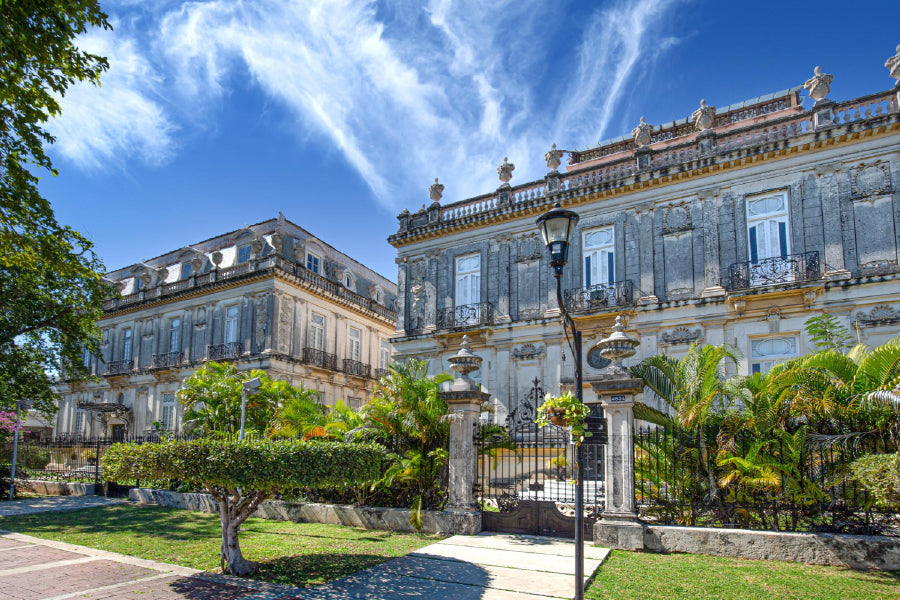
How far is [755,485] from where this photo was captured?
346 inches

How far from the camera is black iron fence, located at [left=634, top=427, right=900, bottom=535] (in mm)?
8289

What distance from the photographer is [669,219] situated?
18.4 meters

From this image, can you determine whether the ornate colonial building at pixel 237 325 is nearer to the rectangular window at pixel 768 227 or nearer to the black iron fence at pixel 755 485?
the rectangular window at pixel 768 227

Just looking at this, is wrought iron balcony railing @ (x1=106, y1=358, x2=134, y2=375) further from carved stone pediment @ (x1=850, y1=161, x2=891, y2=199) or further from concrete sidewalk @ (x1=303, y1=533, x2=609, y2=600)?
carved stone pediment @ (x1=850, y1=161, x2=891, y2=199)

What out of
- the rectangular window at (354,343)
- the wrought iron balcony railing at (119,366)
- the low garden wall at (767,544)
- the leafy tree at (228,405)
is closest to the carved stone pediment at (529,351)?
the leafy tree at (228,405)

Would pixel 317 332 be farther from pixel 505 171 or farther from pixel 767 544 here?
pixel 767 544

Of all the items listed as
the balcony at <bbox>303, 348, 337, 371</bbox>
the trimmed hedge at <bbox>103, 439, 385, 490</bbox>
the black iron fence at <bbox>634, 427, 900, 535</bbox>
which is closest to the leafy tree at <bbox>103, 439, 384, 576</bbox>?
the trimmed hedge at <bbox>103, 439, 385, 490</bbox>

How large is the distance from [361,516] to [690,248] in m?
12.5

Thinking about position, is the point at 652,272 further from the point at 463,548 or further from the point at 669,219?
the point at 463,548

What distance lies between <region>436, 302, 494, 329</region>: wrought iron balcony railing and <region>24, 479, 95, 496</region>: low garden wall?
12.0 meters

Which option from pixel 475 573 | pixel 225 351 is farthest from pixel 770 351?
pixel 225 351

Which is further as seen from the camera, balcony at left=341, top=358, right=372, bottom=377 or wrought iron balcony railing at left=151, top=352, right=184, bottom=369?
balcony at left=341, top=358, right=372, bottom=377

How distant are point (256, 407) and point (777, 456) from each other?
492 inches

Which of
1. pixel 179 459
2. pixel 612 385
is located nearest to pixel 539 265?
pixel 612 385
